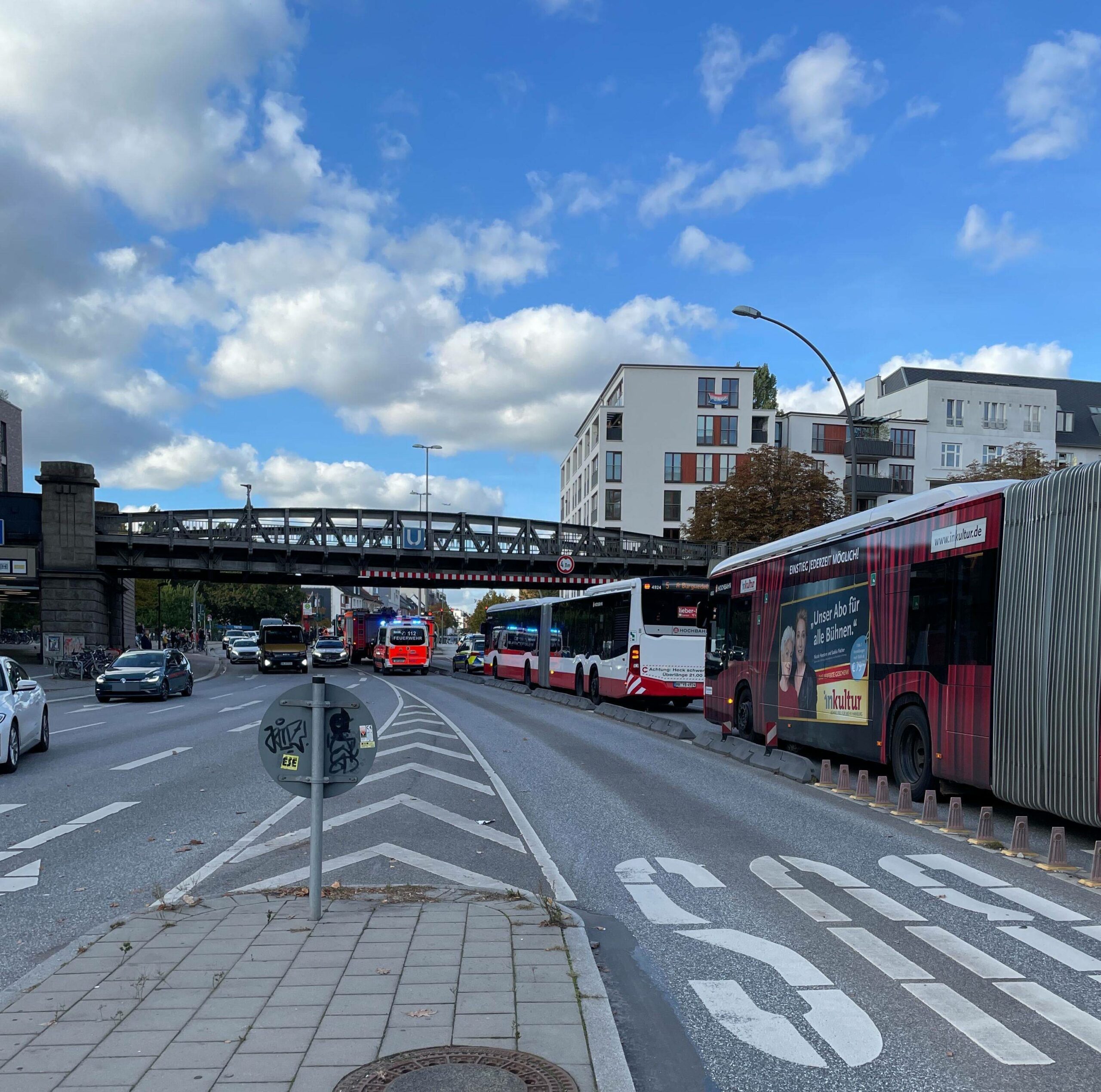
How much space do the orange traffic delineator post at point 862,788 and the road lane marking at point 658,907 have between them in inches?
208

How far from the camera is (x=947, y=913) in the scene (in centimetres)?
660

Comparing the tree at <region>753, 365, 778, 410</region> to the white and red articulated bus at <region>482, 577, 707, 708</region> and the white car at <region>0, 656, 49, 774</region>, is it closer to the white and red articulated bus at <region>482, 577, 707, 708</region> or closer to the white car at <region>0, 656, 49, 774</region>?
the white and red articulated bus at <region>482, 577, 707, 708</region>

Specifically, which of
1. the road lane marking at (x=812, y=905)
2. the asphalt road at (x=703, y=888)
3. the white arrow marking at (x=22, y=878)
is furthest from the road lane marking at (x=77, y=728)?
the road lane marking at (x=812, y=905)

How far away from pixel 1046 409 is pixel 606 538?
145ft

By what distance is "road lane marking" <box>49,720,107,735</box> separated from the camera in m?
19.5

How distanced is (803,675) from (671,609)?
1015cm

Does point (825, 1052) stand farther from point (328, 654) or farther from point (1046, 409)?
point (1046, 409)

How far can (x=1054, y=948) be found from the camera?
587cm

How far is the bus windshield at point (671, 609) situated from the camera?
24797mm

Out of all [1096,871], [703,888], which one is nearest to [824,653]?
[1096,871]

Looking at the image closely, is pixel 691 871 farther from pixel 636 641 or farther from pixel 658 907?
pixel 636 641

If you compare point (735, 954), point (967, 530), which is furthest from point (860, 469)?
point (735, 954)

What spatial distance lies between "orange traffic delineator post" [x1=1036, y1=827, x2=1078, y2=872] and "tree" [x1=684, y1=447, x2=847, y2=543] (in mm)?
36933

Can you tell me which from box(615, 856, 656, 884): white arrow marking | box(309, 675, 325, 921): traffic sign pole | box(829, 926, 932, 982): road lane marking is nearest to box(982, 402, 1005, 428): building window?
box(615, 856, 656, 884): white arrow marking
